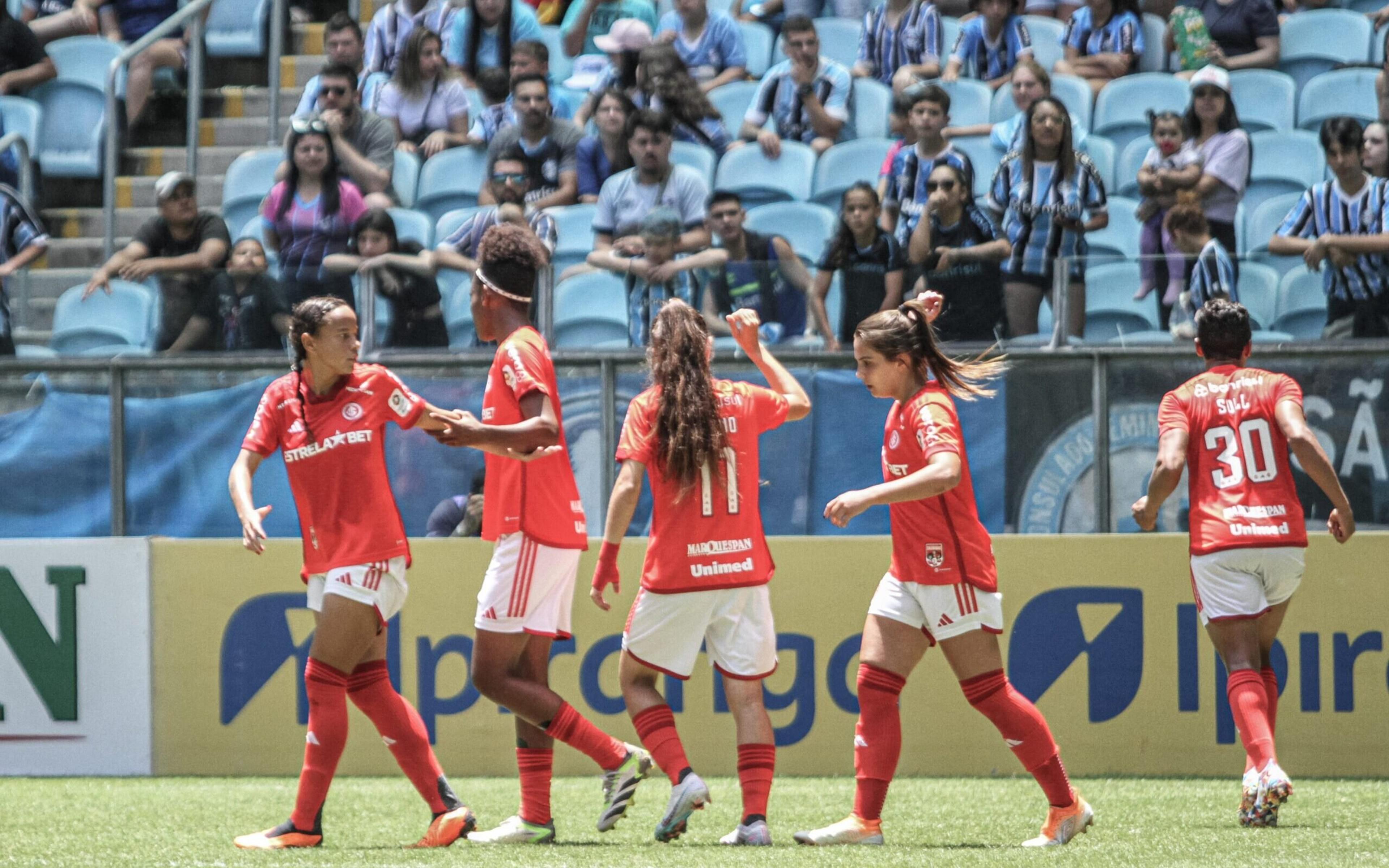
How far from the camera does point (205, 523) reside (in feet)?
27.6

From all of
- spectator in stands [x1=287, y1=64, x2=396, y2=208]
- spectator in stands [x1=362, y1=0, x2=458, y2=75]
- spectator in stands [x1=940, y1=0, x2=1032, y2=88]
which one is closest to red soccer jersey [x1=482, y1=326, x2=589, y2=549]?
spectator in stands [x1=287, y1=64, x2=396, y2=208]

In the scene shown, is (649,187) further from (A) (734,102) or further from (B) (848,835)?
(B) (848,835)

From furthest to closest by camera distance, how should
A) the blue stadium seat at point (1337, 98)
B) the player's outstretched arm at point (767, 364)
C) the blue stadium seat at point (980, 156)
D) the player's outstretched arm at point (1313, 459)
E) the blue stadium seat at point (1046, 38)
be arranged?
1. the blue stadium seat at point (1046, 38)
2. the blue stadium seat at point (1337, 98)
3. the blue stadium seat at point (980, 156)
4. the player's outstretched arm at point (1313, 459)
5. the player's outstretched arm at point (767, 364)

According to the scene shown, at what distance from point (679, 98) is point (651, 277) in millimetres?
3328

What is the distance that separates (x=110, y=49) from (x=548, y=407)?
9178mm

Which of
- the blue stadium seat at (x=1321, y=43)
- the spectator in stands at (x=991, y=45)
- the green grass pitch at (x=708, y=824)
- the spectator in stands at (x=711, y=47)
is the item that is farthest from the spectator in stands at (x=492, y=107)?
the blue stadium seat at (x=1321, y=43)

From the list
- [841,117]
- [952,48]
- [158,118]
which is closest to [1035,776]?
[841,117]

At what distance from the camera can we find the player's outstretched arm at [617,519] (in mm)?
5602

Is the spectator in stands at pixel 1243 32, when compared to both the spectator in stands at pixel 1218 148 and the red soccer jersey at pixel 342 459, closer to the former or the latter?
the spectator in stands at pixel 1218 148

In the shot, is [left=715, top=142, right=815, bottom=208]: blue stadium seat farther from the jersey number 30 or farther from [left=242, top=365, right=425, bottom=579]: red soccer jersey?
[left=242, top=365, right=425, bottom=579]: red soccer jersey

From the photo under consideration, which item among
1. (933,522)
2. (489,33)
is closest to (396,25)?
(489,33)

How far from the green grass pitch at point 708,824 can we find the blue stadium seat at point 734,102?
5517mm

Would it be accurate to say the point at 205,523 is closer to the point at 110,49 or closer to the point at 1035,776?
the point at 1035,776

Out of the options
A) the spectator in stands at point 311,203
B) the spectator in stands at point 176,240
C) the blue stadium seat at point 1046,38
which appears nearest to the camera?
the spectator in stands at point 176,240
